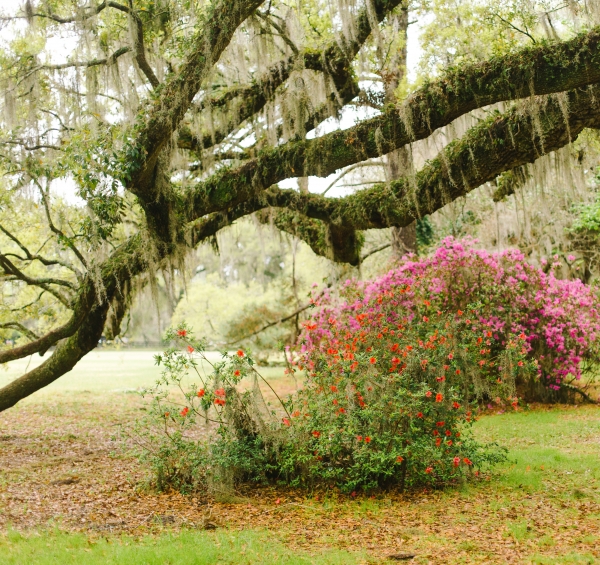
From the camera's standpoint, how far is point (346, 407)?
6191 millimetres

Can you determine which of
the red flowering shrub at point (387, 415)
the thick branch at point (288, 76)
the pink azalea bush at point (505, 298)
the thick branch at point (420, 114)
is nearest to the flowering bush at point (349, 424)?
the red flowering shrub at point (387, 415)

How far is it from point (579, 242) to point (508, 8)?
7.01 meters

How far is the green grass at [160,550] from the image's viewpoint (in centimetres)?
423

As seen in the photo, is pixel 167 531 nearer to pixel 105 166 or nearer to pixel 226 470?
pixel 226 470

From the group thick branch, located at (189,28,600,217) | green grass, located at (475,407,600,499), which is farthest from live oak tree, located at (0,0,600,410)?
green grass, located at (475,407,600,499)

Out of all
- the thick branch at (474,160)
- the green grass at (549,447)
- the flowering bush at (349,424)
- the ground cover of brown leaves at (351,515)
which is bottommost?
the green grass at (549,447)

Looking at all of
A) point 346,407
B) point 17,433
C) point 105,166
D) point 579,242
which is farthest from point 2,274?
point 579,242

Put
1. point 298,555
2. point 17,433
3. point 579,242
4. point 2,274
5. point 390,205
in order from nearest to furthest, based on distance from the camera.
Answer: point 298,555
point 390,205
point 2,274
point 17,433
point 579,242

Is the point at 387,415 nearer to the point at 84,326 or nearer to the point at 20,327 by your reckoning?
the point at 84,326

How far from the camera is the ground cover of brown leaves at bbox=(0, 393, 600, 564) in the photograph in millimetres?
4551

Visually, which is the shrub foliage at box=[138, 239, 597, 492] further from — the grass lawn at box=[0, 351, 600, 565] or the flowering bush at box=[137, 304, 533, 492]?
the grass lawn at box=[0, 351, 600, 565]

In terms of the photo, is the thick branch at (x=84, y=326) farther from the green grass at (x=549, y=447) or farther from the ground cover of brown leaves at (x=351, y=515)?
the green grass at (x=549, y=447)

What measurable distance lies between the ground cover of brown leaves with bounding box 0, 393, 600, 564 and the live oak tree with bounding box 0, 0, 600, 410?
2.34 m

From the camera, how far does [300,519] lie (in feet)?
17.6
